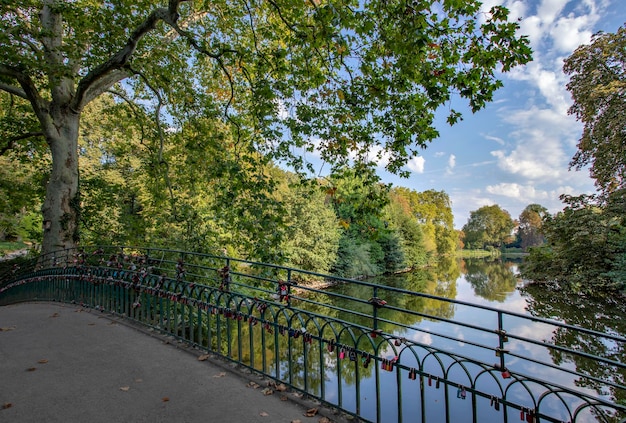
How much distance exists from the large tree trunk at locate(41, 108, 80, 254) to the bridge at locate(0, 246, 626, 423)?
58 cm

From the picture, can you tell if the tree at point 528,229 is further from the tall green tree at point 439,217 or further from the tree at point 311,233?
the tree at point 311,233

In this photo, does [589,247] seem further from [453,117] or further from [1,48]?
[1,48]

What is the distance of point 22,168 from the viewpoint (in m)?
19.0

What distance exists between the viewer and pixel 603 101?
1386 centimetres

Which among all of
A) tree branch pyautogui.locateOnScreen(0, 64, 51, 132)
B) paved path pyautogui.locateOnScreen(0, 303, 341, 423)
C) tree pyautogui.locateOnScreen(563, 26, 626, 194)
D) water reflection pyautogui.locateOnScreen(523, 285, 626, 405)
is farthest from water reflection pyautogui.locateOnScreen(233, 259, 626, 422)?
tree branch pyautogui.locateOnScreen(0, 64, 51, 132)

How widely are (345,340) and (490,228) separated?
95.6 metres

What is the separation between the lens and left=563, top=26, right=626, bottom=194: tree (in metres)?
13.2

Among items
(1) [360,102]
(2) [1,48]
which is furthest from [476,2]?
(2) [1,48]

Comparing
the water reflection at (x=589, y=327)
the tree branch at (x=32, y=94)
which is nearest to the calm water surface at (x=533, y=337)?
the water reflection at (x=589, y=327)

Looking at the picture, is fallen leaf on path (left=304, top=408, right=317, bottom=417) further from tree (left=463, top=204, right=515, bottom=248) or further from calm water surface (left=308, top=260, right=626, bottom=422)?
tree (left=463, top=204, right=515, bottom=248)

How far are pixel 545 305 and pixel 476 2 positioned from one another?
17258 millimetres

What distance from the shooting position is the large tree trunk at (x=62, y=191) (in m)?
10.1

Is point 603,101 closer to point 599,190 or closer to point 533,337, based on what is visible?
point 599,190

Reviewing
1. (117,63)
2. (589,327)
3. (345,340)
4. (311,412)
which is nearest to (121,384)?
(311,412)
